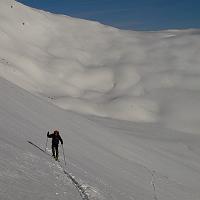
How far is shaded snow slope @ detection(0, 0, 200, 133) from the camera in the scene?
9300cm

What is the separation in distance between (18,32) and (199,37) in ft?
179

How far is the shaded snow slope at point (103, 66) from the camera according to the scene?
3661 inches

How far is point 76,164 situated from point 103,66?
10424 centimetres

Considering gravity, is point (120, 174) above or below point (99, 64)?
below

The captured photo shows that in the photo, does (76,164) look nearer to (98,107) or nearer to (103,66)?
(98,107)

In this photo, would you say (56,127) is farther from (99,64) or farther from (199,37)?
(199,37)

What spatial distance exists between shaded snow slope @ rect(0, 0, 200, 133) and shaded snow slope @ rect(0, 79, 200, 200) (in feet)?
148

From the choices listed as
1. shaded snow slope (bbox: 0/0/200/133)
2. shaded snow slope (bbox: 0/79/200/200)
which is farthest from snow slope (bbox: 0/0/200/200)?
shaded snow slope (bbox: 0/0/200/133)

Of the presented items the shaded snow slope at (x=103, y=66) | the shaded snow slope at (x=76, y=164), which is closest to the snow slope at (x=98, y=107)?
the shaded snow slope at (x=76, y=164)

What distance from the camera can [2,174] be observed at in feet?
41.0

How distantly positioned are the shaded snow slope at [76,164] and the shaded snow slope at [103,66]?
45.1 metres

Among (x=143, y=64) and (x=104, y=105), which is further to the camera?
(x=143, y=64)

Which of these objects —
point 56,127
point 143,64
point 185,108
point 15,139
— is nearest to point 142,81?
point 143,64

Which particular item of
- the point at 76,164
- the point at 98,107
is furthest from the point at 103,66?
the point at 76,164
